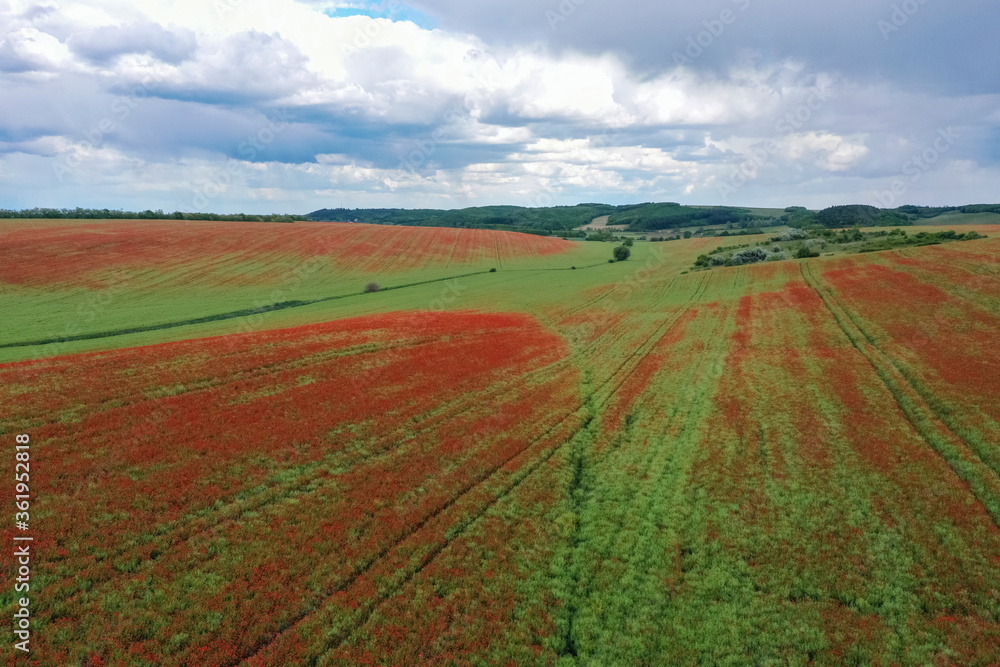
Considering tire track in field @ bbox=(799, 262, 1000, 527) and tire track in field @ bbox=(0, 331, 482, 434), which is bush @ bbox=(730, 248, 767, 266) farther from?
tire track in field @ bbox=(0, 331, 482, 434)

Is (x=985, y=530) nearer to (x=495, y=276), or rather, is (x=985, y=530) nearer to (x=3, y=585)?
(x=3, y=585)

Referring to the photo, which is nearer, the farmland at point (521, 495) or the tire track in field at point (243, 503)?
the farmland at point (521, 495)

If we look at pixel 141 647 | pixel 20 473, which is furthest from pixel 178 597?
pixel 20 473

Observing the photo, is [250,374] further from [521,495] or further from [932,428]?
[932,428]

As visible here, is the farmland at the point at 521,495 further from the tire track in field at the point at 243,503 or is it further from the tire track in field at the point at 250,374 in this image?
the tire track in field at the point at 250,374

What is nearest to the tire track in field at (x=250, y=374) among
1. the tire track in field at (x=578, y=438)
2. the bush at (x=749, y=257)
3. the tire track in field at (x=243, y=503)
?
the tire track in field at (x=243, y=503)

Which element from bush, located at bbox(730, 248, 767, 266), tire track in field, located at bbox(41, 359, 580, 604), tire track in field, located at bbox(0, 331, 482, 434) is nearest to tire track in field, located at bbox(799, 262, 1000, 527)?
tire track in field, located at bbox(41, 359, 580, 604)
